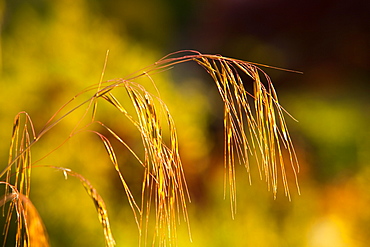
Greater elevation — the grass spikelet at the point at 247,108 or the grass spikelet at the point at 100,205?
the grass spikelet at the point at 247,108

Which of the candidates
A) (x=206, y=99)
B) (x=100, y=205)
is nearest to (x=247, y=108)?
(x=100, y=205)

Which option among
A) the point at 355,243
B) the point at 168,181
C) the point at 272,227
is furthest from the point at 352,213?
the point at 168,181

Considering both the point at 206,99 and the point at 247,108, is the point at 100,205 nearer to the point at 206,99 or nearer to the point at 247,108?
the point at 247,108

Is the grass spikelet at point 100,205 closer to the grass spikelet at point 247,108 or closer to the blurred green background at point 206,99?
the grass spikelet at point 247,108

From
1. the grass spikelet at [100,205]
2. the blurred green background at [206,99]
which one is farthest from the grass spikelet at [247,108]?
the blurred green background at [206,99]

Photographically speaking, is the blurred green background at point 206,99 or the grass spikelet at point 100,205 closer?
the grass spikelet at point 100,205

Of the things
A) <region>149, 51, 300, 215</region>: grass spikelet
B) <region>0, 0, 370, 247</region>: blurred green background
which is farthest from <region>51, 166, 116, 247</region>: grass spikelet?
<region>0, 0, 370, 247</region>: blurred green background

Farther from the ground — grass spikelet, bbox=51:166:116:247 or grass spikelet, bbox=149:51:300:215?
grass spikelet, bbox=149:51:300:215

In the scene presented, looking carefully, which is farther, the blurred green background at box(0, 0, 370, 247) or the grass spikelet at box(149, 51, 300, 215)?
the blurred green background at box(0, 0, 370, 247)

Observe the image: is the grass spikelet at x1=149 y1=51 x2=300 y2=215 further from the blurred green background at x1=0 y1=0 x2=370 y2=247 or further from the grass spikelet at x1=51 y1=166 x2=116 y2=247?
the blurred green background at x1=0 y1=0 x2=370 y2=247
